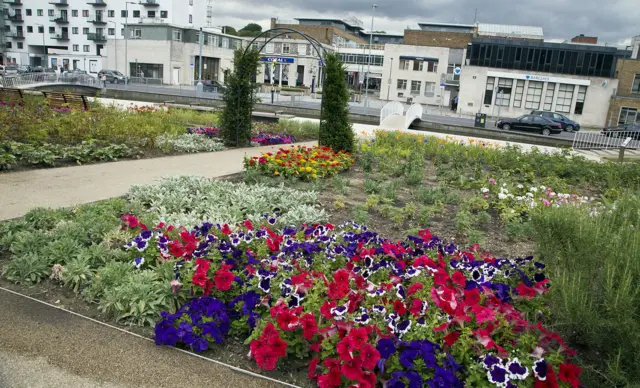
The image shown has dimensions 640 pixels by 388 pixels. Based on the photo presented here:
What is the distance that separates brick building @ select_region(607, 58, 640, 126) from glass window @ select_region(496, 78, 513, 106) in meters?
10.1

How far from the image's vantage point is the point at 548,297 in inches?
143

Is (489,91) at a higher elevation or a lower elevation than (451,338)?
higher

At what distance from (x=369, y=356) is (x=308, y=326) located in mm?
474

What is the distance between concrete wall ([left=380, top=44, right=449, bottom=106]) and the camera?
66.3 metres

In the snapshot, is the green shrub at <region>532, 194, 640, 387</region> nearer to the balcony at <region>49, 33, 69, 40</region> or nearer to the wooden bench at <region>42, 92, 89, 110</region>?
the wooden bench at <region>42, 92, 89, 110</region>

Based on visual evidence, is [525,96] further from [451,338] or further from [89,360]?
[89,360]

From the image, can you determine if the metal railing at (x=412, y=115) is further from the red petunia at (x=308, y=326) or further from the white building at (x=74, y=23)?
the white building at (x=74, y=23)

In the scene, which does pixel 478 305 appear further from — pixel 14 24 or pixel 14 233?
pixel 14 24

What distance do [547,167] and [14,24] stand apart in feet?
329

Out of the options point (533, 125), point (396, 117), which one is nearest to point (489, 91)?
point (533, 125)

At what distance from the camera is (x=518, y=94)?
54.1m

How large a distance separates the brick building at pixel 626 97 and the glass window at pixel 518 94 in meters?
8.85

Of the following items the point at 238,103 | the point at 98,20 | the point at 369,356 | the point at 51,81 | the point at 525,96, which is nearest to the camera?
the point at 369,356

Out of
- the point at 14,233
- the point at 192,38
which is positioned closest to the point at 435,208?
the point at 14,233
